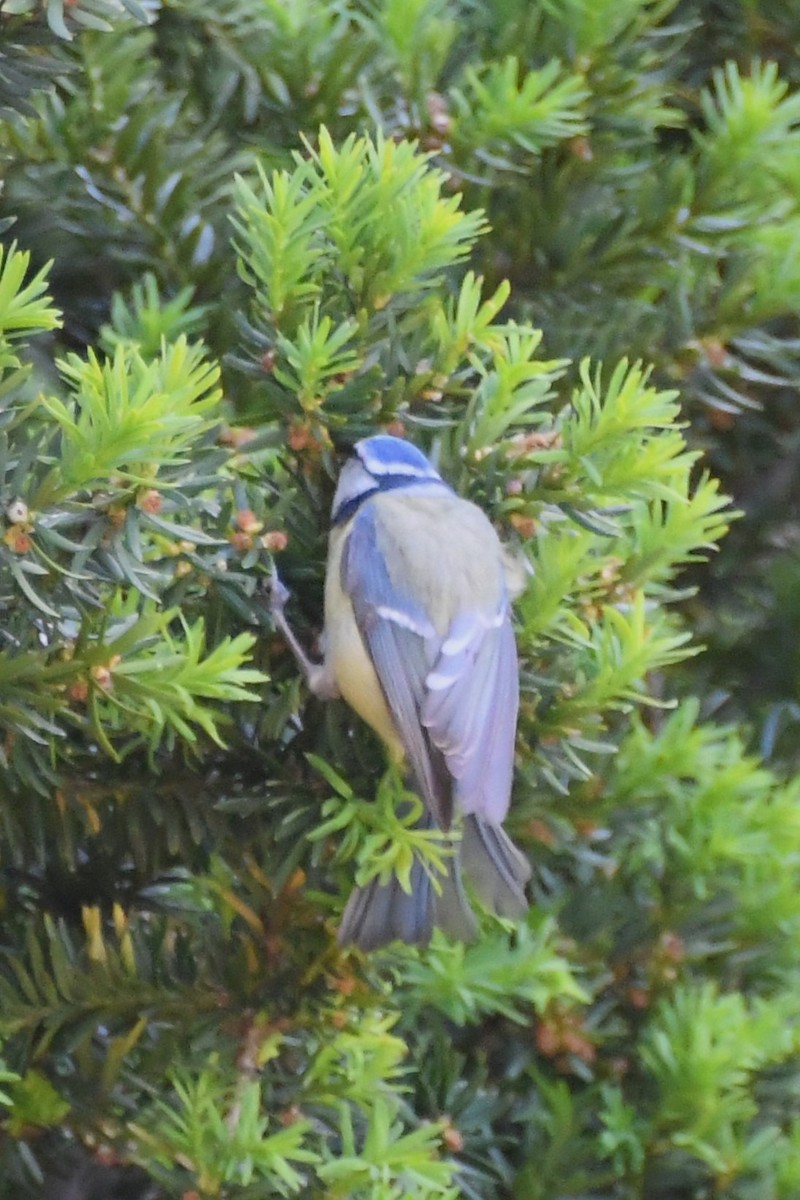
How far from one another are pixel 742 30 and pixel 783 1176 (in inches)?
27.4

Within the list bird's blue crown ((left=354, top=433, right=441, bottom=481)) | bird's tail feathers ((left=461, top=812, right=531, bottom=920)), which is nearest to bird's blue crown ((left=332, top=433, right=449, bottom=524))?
bird's blue crown ((left=354, top=433, right=441, bottom=481))

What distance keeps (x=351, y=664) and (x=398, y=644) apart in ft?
0.34

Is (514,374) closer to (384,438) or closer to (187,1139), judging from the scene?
(384,438)

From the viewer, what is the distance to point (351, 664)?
567mm

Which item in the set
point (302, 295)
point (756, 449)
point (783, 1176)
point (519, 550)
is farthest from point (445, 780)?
point (756, 449)

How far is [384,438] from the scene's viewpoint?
0.54m

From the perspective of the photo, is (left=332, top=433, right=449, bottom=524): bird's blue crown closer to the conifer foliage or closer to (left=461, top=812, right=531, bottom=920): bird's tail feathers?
the conifer foliage

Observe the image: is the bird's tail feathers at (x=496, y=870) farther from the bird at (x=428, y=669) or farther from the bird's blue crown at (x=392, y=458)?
the bird's blue crown at (x=392, y=458)

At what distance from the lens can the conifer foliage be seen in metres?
0.50

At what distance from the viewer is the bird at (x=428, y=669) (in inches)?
22.0

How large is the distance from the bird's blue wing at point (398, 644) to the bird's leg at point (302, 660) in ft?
0.12

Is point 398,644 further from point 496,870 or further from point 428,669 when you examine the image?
point 496,870

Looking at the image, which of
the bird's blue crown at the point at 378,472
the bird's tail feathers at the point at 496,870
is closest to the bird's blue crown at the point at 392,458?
the bird's blue crown at the point at 378,472

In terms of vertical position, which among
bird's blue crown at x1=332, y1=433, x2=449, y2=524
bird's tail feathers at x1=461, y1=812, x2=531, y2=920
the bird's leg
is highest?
bird's blue crown at x1=332, y1=433, x2=449, y2=524
